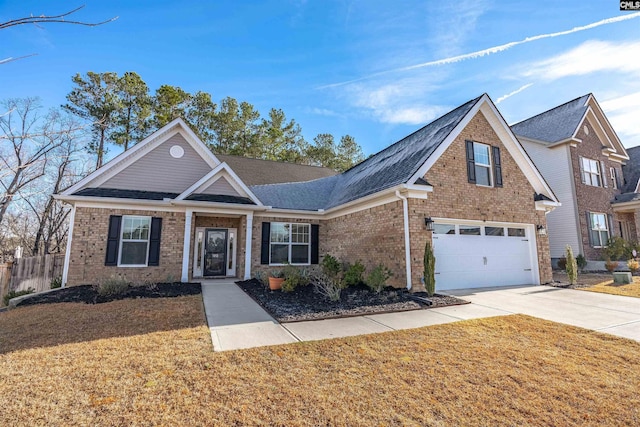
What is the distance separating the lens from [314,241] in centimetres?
1311

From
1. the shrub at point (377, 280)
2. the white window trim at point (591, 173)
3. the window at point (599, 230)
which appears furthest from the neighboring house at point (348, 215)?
the white window trim at point (591, 173)

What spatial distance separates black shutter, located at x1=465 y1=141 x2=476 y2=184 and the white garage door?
1623 mm

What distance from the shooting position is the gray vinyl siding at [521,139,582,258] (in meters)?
15.6

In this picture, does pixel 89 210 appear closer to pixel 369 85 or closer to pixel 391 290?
pixel 391 290

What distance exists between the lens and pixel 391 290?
28.1ft

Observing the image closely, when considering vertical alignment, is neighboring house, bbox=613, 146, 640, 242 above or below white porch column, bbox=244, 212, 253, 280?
above

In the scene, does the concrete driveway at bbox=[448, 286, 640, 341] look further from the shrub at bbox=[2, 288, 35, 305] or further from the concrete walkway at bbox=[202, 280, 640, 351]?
the shrub at bbox=[2, 288, 35, 305]

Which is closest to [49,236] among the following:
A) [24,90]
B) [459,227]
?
[24,90]

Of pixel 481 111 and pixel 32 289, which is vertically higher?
pixel 481 111

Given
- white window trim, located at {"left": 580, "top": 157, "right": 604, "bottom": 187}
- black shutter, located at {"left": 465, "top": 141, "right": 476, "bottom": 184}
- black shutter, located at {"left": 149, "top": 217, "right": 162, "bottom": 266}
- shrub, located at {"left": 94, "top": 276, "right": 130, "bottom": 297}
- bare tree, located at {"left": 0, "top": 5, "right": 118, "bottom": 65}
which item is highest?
white window trim, located at {"left": 580, "top": 157, "right": 604, "bottom": 187}

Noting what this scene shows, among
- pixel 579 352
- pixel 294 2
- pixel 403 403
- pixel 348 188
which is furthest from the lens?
pixel 348 188

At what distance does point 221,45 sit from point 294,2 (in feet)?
8.52

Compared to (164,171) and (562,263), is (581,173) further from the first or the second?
(164,171)

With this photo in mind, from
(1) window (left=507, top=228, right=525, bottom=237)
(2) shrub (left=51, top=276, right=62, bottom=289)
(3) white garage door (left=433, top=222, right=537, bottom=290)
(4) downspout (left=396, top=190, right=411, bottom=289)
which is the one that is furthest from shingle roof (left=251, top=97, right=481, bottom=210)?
(2) shrub (left=51, top=276, right=62, bottom=289)
